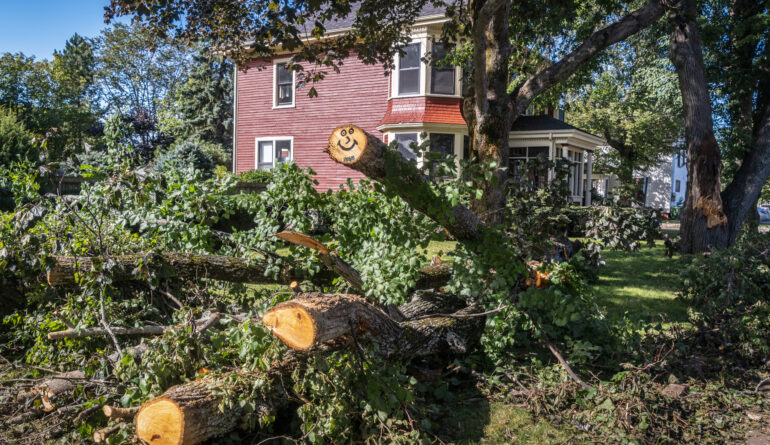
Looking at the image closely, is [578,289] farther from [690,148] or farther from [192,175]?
[690,148]

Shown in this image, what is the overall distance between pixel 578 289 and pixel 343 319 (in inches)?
105

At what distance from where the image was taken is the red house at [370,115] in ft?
57.4

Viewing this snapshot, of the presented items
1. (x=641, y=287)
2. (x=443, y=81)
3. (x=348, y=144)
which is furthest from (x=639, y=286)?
(x=443, y=81)

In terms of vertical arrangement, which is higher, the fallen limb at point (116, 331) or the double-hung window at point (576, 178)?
the double-hung window at point (576, 178)

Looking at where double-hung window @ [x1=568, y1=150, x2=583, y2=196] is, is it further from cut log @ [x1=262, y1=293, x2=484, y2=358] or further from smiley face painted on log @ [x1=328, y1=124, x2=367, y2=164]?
smiley face painted on log @ [x1=328, y1=124, x2=367, y2=164]

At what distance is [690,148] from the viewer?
1005 centimetres

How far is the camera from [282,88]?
2066 centimetres

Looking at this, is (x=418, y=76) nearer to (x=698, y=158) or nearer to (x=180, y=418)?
(x=698, y=158)

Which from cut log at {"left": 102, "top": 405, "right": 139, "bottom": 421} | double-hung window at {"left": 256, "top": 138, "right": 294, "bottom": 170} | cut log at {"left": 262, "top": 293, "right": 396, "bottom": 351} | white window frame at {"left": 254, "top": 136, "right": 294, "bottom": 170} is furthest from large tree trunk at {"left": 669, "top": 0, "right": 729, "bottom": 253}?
double-hung window at {"left": 256, "top": 138, "right": 294, "bottom": 170}

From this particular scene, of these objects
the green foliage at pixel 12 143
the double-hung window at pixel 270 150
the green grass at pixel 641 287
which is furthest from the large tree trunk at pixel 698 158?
the green foliage at pixel 12 143

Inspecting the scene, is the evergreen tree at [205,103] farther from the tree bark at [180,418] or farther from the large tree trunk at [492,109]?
the tree bark at [180,418]

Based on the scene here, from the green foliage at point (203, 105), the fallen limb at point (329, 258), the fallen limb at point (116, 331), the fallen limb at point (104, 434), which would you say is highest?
the green foliage at point (203, 105)

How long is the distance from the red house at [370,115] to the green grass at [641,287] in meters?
6.39

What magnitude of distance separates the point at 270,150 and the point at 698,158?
15.6 metres
